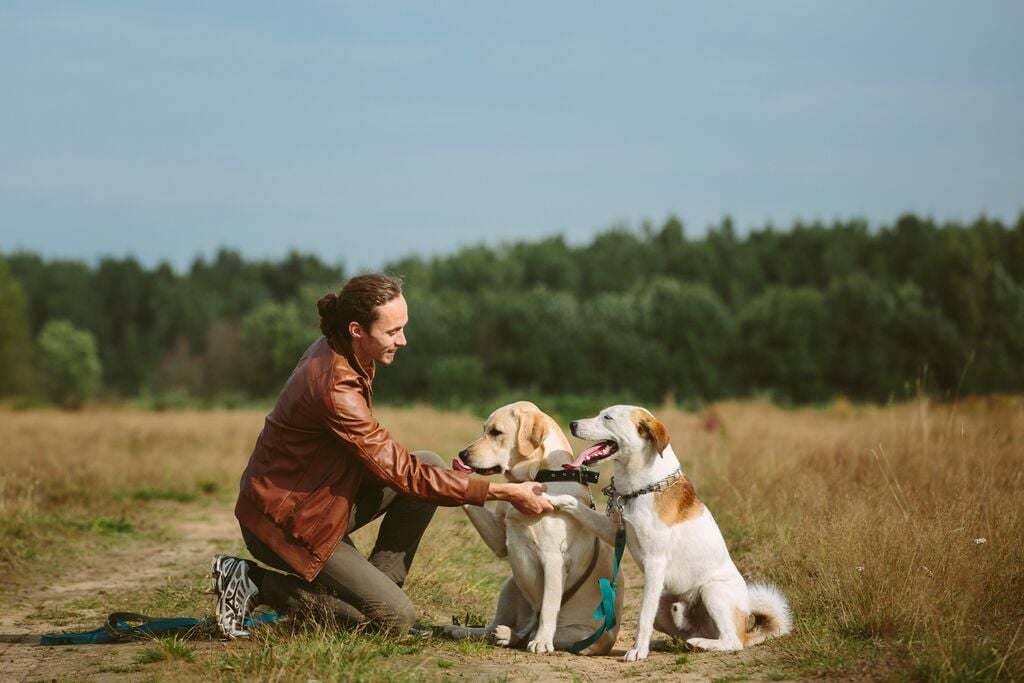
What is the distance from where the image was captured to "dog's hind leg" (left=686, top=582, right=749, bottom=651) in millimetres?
5746

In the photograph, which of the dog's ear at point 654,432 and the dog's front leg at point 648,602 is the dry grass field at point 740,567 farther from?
the dog's ear at point 654,432

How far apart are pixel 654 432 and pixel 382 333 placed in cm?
155

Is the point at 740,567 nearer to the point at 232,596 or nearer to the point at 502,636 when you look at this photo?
the point at 502,636

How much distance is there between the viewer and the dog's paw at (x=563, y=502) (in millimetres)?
5762

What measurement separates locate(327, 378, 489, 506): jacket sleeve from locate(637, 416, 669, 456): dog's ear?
89 centimetres

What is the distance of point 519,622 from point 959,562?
8.32ft

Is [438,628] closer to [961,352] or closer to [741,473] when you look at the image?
[741,473]

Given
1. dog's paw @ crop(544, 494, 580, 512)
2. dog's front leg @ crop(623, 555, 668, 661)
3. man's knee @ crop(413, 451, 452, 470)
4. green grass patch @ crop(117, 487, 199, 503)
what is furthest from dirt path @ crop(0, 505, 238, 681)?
dog's front leg @ crop(623, 555, 668, 661)

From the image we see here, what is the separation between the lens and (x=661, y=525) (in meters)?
5.71

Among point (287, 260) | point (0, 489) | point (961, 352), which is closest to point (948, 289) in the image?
point (961, 352)

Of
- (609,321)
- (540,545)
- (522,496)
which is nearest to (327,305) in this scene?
(522,496)

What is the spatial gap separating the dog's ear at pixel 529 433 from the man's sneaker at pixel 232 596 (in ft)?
5.54

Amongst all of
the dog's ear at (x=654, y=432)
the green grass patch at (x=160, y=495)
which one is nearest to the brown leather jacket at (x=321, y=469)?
the dog's ear at (x=654, y=432)

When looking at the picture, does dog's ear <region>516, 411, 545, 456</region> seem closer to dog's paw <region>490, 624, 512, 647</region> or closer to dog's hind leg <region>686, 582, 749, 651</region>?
dog's paw <region>490, 624, 512, 647</region>
